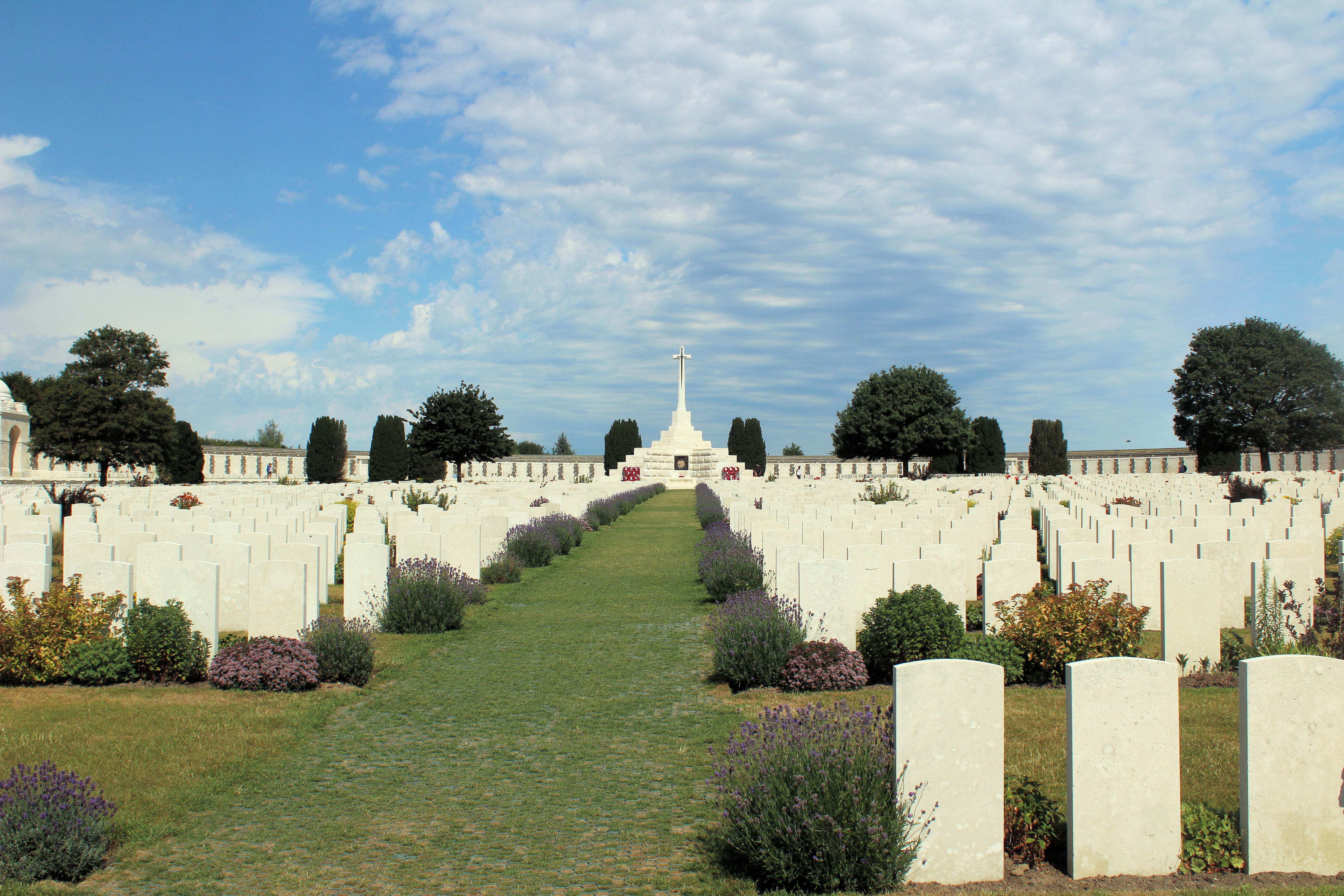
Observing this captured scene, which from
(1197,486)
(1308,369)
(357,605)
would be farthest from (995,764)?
(1308,369)

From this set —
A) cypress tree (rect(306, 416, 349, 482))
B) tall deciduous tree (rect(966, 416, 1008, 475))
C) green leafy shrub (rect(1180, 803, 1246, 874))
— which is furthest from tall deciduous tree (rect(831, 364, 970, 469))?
green leafy shrub (rect(1180, 803, 1246, 874))

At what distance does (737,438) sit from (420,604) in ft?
220

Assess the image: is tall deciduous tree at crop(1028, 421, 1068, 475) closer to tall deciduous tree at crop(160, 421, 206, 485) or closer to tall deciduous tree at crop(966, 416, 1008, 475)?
tall deciduous tree at crop(966, 416, 1008, 475)

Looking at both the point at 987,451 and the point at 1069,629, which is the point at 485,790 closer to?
the point at 1069,629

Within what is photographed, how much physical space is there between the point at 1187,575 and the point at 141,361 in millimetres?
55200

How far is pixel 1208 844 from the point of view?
4.43 metres

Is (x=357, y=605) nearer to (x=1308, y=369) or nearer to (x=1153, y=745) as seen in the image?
(x=1153, y=745)

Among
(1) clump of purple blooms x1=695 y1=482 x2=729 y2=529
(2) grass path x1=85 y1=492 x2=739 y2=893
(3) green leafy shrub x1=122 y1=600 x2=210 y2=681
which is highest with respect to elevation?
(1) clump of purple blooms x1=695 y1=482 x2=729 y2=529

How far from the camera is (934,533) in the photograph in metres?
13.1

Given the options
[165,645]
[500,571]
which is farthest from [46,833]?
[500,571]

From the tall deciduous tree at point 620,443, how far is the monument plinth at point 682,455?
156 inches

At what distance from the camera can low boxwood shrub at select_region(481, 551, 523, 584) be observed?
14.9 metres

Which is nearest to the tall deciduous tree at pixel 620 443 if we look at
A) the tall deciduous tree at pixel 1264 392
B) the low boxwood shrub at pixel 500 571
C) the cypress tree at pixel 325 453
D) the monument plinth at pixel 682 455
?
the monument plinth at pixel 682 455

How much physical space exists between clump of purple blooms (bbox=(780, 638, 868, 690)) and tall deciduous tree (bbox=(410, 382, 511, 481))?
4410 cm
